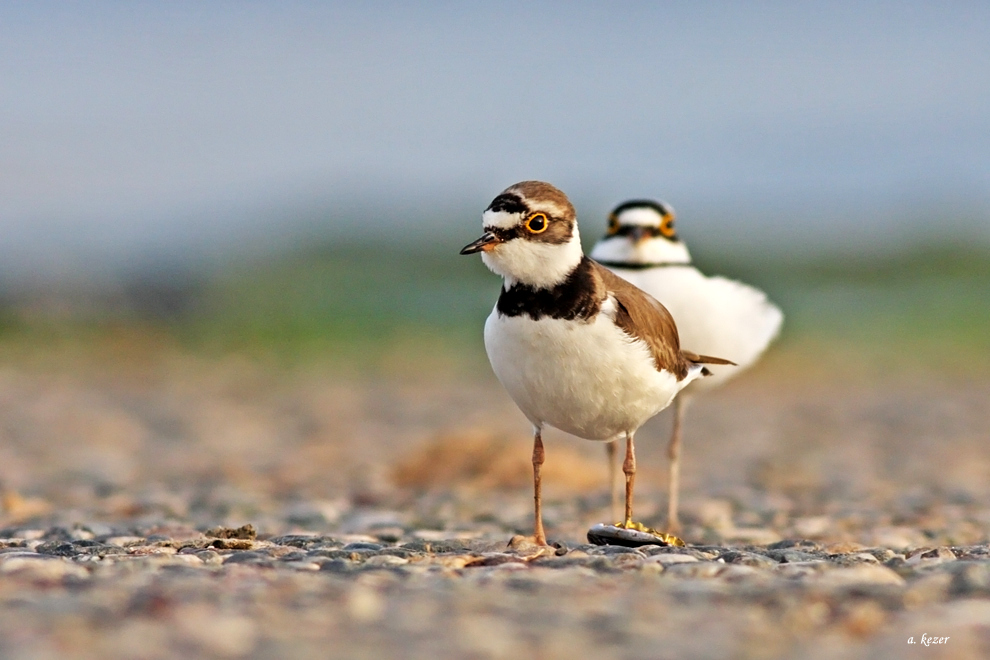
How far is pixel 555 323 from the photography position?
549 centimetres

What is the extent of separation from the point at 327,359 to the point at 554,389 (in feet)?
71.5

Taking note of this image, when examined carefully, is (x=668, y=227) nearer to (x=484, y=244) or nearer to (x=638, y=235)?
(x=638, y=235)

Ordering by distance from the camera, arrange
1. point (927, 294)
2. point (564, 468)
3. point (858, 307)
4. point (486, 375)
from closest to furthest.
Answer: point (564, 468), point (486, 375), point (858, 307), point (927, 294)

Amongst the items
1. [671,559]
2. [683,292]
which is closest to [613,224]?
[683,292]

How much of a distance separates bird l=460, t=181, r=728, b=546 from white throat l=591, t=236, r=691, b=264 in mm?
2224

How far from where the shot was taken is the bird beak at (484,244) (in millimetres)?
5320

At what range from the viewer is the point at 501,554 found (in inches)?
211

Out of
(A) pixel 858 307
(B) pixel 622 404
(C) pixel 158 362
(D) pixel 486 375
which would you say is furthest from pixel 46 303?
(B) pixel 622 404

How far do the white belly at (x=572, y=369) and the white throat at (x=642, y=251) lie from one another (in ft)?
7.40

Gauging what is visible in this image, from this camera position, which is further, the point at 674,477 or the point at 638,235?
the point at 674,477

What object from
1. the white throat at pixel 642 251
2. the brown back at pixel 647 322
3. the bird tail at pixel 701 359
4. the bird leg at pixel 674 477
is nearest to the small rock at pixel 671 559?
the brown back at pixel 647 322

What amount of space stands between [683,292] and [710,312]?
221mm

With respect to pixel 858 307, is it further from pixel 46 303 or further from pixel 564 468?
pixel 564 468

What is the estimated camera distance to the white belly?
5.52 metres
